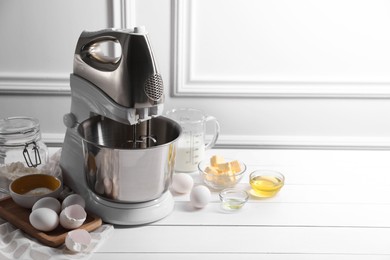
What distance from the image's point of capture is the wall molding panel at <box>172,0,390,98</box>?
1.52m

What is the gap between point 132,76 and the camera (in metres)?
1.03

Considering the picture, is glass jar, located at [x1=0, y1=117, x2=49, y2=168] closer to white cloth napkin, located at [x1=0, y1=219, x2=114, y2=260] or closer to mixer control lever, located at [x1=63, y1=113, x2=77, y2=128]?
mixer control lever, located at [x1=63, y1=113, x2=77, y2=128]

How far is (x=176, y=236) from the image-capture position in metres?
1.08

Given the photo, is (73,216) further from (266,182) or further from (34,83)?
(34,83)

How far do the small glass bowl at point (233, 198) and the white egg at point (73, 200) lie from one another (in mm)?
308

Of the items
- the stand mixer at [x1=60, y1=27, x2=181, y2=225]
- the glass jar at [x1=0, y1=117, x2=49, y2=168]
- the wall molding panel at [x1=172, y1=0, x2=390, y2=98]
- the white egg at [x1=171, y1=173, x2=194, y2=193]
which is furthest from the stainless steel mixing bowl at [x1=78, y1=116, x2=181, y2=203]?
the wall molding panel at [x1=172, y1=0, x2=390, y2=98]

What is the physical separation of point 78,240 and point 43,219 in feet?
0.29

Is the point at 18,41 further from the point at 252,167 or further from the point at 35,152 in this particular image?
the point at 252,167

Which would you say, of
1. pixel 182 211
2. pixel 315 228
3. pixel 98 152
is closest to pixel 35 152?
pixel 98 152

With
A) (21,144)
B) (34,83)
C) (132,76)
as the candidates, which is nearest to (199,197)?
(132,76)

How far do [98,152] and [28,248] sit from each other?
226 mm

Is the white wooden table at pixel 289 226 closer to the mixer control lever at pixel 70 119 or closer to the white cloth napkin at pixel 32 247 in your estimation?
the white cloth napkin at pixel 32 247

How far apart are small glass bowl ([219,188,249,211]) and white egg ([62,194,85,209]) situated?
0.31 meters

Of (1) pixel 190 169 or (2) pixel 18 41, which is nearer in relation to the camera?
(1) pixel 190 169
